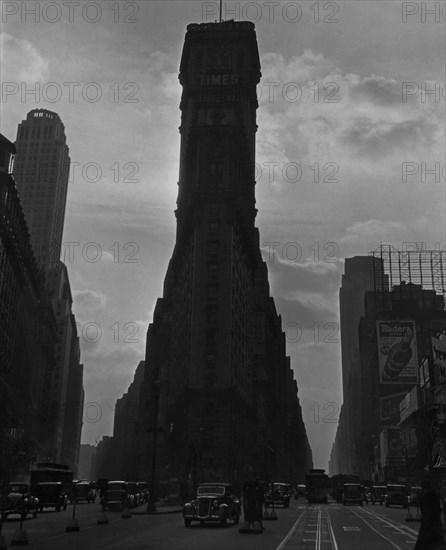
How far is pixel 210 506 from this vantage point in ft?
100

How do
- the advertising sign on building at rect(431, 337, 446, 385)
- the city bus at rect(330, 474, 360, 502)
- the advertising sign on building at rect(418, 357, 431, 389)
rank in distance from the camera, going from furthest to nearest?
1. the city bus at rect(330, 474, 360, 502)
2. the advertising sign on building at rect(418, 357, 431, 389)
3. the advertising sign on building at rect(431, 337, 446, 385)

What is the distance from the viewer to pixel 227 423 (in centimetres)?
10038

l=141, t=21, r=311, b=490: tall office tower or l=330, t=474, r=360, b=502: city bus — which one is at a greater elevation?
l=141, t=21, r=311, b=490: tall office tower

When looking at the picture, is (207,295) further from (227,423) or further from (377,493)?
(377,493)

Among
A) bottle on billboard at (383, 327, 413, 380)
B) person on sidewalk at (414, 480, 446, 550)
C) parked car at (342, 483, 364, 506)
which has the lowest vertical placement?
parked car at (342, 483, 364, 506)

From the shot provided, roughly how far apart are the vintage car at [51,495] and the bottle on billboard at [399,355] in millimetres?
78199

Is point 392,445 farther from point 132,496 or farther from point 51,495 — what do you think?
point 51,495

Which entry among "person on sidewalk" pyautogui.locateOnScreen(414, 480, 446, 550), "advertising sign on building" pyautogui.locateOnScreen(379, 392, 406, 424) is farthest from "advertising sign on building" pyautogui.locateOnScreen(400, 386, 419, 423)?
"person on sidewalk" pyautogui.locateOnScreen(414, 480, 446, 550)

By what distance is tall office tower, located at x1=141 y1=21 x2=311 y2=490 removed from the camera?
4050 inches

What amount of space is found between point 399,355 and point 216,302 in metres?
36.7

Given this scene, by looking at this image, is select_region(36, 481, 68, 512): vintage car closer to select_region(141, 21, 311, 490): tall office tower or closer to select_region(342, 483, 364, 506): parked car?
select_region(141, 21, 311, 490): tall office tower

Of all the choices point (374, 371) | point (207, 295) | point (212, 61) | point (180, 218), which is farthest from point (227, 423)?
point (212, 61)

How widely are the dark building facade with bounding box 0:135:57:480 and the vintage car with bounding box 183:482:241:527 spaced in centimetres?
3789

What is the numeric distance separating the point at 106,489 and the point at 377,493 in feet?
181
